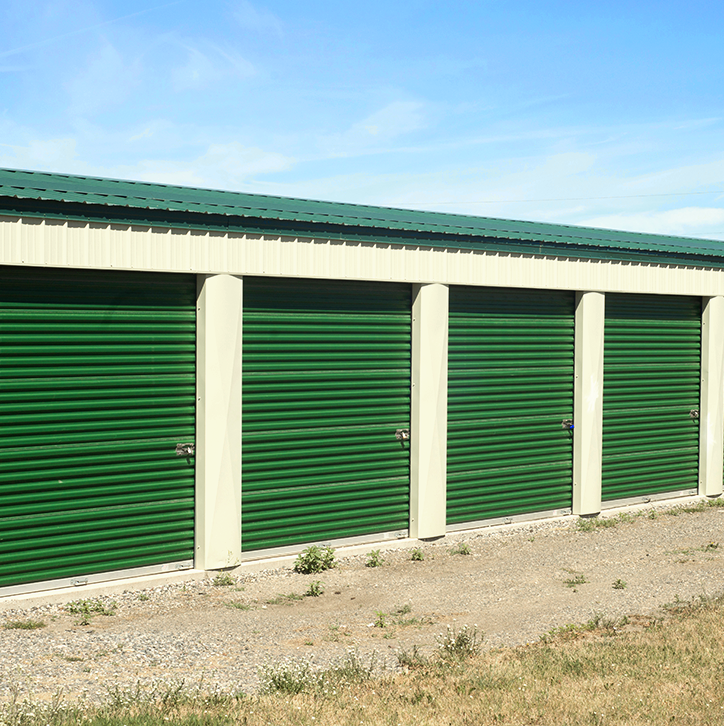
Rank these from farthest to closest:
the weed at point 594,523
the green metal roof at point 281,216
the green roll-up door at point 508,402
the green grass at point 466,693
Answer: the weed at point 594,523 < the green roll-up door at point 508,402 < the green metal roof at point 281,216 < the green grass at point 466,693

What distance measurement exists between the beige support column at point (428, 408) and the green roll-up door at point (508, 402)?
1.17ft

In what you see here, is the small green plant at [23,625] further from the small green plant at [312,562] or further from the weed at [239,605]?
the small green plant at [312,562]

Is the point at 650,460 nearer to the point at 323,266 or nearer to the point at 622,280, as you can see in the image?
the point at 622,280

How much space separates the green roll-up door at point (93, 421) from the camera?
32.8 feet

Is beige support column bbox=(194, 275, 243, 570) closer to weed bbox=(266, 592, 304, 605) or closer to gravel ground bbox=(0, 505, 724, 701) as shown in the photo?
gravel ground bbox=(0, 505, 724, 701)

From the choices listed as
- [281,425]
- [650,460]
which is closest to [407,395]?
[281,425]

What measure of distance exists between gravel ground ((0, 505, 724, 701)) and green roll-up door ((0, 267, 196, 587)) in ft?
2.20

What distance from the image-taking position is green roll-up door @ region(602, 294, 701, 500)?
15766 mm

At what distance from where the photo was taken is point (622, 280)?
1551 centimetres

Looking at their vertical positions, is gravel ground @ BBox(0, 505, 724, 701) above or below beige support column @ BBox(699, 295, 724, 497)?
below

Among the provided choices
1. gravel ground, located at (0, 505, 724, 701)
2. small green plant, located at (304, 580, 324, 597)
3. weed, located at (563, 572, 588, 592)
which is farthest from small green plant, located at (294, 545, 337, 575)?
weed, located at (563, 572, 588, 592)

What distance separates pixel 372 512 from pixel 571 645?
4897mm

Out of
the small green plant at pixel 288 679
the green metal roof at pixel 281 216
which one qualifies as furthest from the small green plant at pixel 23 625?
the green metal roof at pixel 281 216

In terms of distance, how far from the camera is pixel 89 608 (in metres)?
9.91
